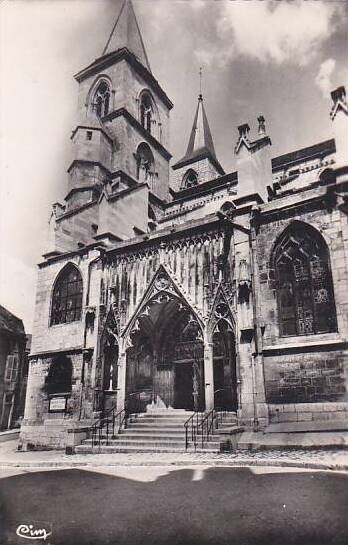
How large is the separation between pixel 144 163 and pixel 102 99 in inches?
227

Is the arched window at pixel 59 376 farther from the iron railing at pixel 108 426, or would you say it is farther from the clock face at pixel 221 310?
the clock face at pixel 221 310

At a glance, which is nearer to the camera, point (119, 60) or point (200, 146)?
point (119, 60)

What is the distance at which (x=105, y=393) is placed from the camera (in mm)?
14336

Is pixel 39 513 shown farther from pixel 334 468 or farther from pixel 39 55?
pixel 39 55

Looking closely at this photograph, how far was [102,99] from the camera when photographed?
1130 inches

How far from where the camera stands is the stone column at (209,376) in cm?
1195

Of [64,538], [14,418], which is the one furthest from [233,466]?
[14,418]

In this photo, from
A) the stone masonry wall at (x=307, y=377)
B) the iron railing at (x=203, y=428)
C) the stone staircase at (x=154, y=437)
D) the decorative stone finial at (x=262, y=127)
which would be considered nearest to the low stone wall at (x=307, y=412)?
the stone masonry wall at (x=307, y=377)

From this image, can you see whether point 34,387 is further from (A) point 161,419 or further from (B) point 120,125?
(B) point 120,125

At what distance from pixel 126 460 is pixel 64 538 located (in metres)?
5.12

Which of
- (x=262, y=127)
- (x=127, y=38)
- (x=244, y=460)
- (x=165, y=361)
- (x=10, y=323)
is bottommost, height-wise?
(x=244, y=460)

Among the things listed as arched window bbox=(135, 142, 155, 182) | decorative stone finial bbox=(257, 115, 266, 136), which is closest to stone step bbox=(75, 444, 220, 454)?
decorative stone finial bbox=(257, 115, 266, 136)

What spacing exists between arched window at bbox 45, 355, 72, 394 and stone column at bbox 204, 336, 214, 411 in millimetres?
5965

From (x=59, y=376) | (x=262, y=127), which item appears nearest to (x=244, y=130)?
(x=262, y=127)
